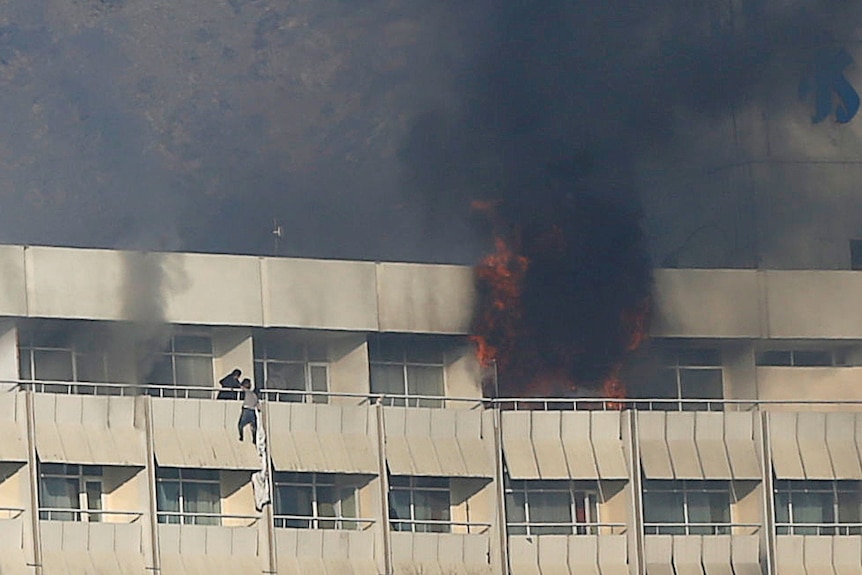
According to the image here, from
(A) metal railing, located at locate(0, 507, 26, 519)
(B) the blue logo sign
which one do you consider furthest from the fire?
(A) metal railing, located at locate(0, 507, 26, 519)

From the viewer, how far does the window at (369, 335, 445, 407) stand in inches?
2484

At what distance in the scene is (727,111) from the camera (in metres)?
72.8

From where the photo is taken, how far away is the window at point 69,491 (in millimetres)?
55656

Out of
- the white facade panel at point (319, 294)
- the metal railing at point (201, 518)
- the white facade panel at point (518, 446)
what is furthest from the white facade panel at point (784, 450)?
the metal railing at point (201, 518)

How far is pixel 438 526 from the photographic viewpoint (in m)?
62.2

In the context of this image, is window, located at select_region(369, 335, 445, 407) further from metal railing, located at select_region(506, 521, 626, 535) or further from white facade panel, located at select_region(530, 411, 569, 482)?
metal railing, located at select_region(506, 521, 626, 535)

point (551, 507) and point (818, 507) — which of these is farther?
point (818, 507)

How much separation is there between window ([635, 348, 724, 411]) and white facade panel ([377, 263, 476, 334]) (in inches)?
253

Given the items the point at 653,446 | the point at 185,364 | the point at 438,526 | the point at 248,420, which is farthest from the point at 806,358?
the point at 185,364

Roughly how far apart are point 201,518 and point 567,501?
11.7 meters

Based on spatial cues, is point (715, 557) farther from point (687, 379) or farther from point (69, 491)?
point (69, 491)

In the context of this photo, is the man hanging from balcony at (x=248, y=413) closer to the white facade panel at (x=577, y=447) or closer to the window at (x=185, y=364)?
the window at (x=185, y=364)

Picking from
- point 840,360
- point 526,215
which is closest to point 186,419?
point 526,215

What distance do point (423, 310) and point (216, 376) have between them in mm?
6672
